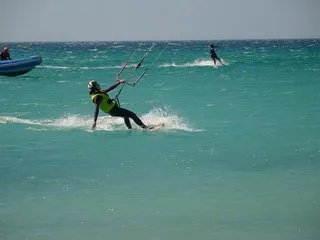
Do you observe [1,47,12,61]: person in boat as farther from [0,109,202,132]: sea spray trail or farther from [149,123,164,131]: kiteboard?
[149,123,164,131]: kiteboard

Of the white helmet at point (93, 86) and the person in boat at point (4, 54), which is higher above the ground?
the white helmet at point (93, 86)

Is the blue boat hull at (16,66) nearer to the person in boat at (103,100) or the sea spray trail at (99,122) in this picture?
the sea spray trail at (99,122)

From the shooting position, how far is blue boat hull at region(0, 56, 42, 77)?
3400 centimetres

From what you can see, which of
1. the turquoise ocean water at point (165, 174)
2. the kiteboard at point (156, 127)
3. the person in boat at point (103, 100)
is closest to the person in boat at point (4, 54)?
the turquoise ocean water at point (165, 174)

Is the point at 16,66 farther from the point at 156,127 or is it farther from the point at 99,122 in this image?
the point at 156,127

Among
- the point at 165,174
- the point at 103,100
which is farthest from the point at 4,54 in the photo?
the point at 165,174

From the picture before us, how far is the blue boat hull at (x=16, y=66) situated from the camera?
34000 millimetres

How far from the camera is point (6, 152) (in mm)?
13453

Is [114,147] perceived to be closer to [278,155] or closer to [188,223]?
[278,155]

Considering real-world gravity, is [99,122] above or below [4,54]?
above

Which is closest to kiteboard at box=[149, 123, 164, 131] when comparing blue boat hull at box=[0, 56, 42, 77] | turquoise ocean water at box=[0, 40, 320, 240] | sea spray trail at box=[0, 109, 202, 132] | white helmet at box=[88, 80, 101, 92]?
sea spray trail at box=[0, 109, 202, 132]

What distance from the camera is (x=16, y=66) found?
3453 cm

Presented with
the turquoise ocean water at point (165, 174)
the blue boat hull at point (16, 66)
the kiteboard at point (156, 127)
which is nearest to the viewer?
the turquoise ocean water at point (165, 174)

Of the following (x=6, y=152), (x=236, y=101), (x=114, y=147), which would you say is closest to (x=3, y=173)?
(x=6, y=152)
